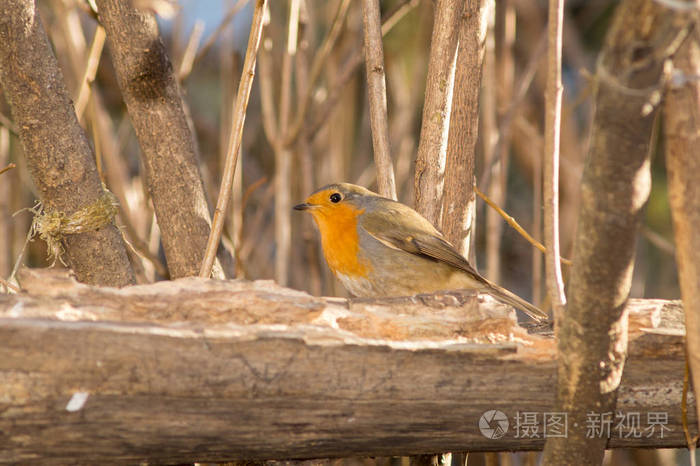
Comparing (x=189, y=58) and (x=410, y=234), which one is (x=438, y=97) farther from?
(x=189, y=58)

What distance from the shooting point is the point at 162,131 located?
220 centimetres

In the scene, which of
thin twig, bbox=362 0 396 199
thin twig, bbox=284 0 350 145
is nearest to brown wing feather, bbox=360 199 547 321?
thin twig, bbox=362 0 396 199

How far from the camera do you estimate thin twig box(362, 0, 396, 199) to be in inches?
88.9

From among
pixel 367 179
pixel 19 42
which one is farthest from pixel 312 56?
pixel 19 42

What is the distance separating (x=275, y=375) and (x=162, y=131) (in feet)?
3.46

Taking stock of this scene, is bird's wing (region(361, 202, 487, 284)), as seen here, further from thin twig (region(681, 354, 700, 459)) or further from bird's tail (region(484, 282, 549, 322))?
thin twig (region(681, 354, 700, 459))

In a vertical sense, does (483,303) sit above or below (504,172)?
below

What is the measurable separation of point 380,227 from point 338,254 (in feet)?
0.66

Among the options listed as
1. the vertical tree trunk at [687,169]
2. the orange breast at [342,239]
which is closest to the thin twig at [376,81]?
the orange breast at [342,239]

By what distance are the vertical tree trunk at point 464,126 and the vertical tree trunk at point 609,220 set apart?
0.88 metres

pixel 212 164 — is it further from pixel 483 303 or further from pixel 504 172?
pixel 483 303

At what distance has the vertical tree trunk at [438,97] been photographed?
7.07 ft

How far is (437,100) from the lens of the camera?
2182mm

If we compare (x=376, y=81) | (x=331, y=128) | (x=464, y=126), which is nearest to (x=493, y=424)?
(x=464, y=126)
